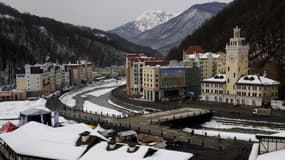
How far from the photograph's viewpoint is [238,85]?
46.3 m

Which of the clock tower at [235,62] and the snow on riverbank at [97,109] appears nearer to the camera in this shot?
the snow on riverbank at [97,109]

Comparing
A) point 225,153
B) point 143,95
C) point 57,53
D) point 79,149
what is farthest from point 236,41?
point 57,53

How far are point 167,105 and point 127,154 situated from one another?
3133 cm

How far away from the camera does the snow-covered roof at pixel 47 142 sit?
19.3 m

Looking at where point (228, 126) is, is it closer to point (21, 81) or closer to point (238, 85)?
point (238, 85)

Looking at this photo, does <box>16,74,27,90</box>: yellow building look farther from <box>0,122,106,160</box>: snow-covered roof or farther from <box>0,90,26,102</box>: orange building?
<box>0,122,106,160</box>: snow-covered roof

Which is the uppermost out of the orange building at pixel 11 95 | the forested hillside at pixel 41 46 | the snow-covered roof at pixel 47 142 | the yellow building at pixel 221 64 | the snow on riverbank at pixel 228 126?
the forested hillside at pixel 41 46

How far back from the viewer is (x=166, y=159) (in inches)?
666

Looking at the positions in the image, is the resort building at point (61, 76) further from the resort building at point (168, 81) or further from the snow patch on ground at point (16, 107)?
the resort building at point (168, 81)

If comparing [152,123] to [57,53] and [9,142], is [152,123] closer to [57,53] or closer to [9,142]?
[9,142]

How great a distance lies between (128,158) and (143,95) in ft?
128

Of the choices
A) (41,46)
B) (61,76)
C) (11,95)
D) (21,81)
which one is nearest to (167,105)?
(11,95)

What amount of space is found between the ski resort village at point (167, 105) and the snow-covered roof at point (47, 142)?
6cm

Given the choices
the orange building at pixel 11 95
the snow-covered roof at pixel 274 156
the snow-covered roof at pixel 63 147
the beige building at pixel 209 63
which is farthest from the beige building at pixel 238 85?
the orange building at pixel 11 95
